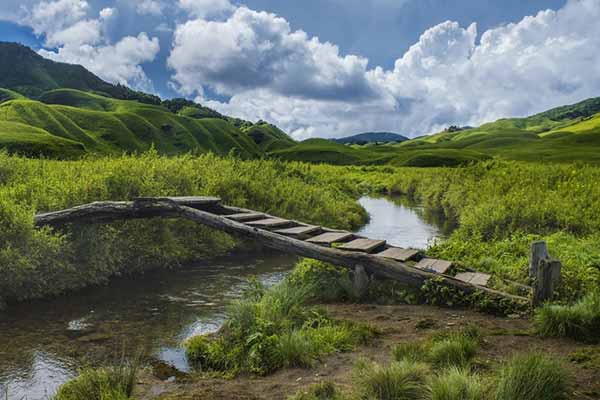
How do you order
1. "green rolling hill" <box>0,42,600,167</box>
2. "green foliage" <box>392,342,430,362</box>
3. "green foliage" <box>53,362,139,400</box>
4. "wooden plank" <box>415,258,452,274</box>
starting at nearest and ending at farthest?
"green foliage" <box>53,362,139,400</box> → "green foliage" <box>392,342,430,362</box> → "wooden plank" <box>415,258,452,274</box> → "green rolling hill" <box>0,42,600,167</box>

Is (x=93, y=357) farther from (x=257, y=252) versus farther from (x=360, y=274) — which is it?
(x=257, y=252)

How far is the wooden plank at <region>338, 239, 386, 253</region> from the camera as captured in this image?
1152cm

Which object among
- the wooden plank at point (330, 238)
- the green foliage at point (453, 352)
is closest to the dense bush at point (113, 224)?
the wooden plank at point (330, 238)

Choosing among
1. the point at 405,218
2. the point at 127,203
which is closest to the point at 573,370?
the point at 127,203

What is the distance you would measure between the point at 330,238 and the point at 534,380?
7.73 meters

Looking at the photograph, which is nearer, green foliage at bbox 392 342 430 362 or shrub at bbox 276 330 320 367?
green foliage at bbox 392 342 430 362

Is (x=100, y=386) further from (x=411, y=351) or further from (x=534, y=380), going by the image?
(x=534, y=380)

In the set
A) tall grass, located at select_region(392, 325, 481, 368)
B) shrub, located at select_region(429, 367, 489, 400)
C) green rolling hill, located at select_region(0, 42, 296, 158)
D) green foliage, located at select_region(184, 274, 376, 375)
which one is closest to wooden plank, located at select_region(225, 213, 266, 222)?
green foliage, located at select_region(184, 274, 376, 375)

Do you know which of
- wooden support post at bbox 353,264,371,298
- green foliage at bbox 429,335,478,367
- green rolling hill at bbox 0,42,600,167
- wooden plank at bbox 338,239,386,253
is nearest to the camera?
green foliage at bbox 429,335,478,367

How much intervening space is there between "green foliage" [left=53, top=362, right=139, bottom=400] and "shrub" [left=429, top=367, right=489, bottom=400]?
3.58 meters

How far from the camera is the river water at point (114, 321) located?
8.16 metres

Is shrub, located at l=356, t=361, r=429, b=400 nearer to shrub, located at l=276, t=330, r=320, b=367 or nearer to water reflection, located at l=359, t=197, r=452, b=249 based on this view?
shrub, located at l=276, t=330, r=320, b=367

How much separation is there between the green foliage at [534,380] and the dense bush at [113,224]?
10.6 metres

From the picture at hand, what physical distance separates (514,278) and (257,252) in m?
10.4
